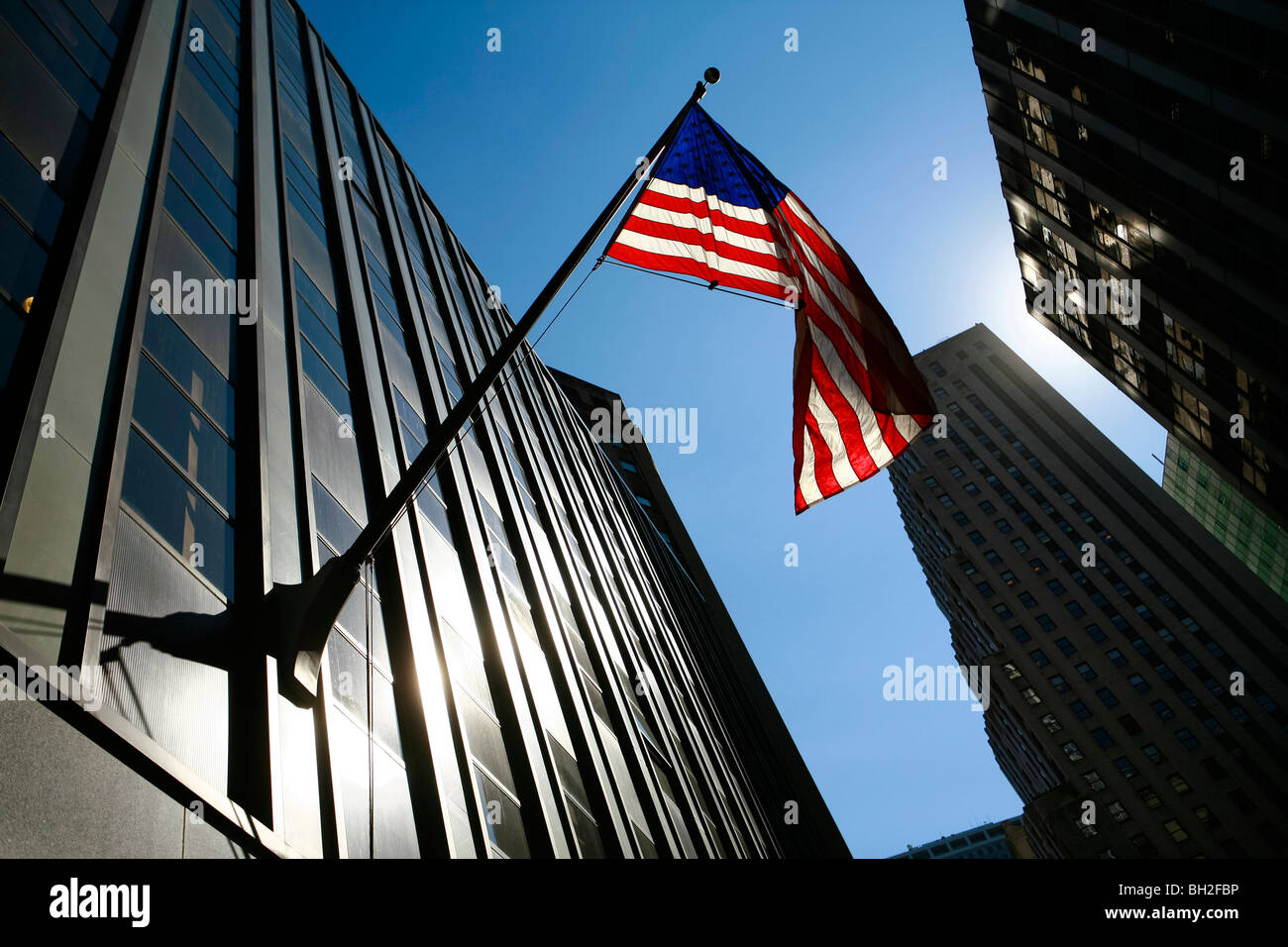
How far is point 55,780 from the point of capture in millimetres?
4469

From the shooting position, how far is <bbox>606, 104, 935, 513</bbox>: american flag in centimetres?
1214

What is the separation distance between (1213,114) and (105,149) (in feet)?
124

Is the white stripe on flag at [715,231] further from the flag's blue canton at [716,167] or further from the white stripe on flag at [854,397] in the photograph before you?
the white stripe on flag at [854,397]

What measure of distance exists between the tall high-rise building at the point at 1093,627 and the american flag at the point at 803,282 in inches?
2283

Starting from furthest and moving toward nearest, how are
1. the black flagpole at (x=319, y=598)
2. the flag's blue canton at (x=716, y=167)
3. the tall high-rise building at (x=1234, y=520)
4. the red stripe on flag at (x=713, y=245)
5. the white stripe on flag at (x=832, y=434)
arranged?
1. the tall high-rise building at (x=1234, y=520)
2. the flag's blue canton at (x=716, y=167)
3. the red stripe on flag at (x=713, y=245)
4. the white stripe on flag at (x=832, y=434)
5. the black flagpole at (x=319, y=598)

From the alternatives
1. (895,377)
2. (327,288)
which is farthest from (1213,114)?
(327,288)

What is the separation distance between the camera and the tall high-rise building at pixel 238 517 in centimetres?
527

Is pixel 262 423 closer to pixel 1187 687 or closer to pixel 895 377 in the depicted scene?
pixel 895 377

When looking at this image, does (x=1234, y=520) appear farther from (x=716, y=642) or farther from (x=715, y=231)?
(x=715, y=231)

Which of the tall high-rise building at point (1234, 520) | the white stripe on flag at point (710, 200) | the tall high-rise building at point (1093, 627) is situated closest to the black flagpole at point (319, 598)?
the white stripe on flag at point (710, 200)

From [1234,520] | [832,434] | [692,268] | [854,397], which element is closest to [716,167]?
[692,268]

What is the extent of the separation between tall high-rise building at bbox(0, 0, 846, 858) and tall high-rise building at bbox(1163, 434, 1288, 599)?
7169 centimetres

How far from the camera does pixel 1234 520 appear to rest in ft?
291

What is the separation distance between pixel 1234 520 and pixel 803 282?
95.1 meters
